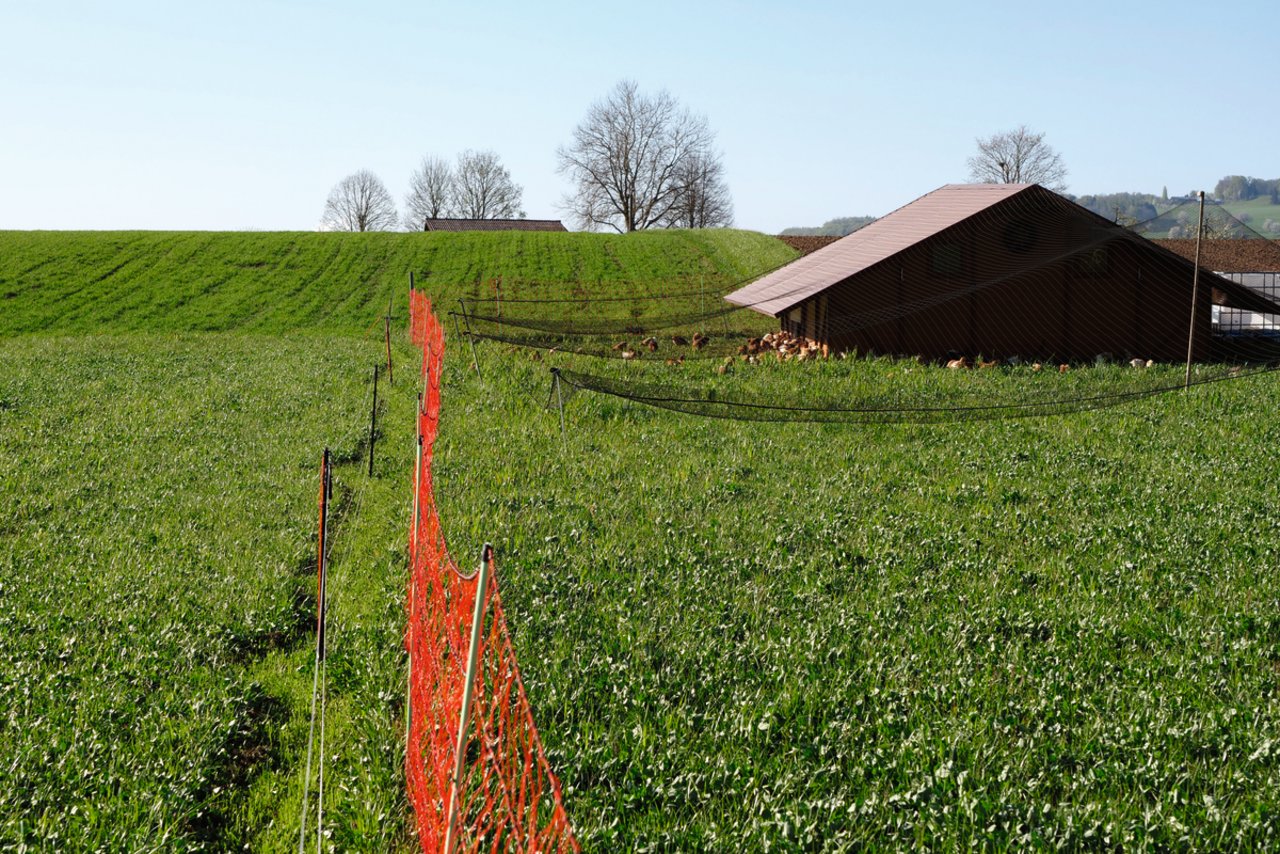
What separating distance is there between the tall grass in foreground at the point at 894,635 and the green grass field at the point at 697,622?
3 centimetres

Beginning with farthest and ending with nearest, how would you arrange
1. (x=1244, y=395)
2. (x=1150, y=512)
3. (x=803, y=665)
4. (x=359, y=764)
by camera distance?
(x=1244, y=395)
(x=1150, y=512)
(x=803, y=665)
(x=359, y=764)

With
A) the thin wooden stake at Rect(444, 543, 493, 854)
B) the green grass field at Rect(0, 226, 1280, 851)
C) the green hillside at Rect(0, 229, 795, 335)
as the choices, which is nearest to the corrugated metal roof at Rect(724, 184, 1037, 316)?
the green grass field at Rect(0, 226, 1280, 851)

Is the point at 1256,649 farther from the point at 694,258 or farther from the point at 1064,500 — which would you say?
the point at 694,258

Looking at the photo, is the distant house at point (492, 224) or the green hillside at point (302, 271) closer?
the green hillside at point (302, 271)

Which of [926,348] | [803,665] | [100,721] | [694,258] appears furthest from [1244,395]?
[694,258]

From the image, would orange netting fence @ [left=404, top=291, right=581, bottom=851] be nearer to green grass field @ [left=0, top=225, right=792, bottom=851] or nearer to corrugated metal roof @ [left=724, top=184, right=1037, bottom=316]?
green grass field @ [left=0, top=225, right=792, bottom=851]

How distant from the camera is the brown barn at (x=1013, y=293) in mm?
24719

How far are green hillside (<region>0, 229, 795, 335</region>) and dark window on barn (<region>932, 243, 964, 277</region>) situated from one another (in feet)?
67.1

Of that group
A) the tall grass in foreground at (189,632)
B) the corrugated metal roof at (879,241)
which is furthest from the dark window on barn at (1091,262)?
the tall grass in foreground at (189,632)

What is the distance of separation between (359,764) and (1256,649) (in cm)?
644

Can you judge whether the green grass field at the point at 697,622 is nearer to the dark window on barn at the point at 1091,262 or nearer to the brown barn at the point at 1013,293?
the brown barn at the point at 1013,293

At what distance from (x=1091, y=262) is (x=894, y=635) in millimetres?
20437

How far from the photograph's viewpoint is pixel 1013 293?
2512 cm

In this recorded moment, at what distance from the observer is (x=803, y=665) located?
7188mm
